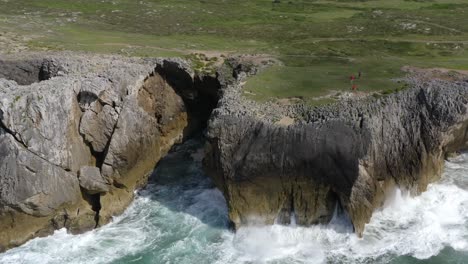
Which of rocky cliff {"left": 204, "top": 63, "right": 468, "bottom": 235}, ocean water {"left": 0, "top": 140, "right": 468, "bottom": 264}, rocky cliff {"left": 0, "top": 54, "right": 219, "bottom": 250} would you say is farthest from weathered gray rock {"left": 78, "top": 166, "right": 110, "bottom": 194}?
rocky cliff {"left": 204, "top": 63, "right": 468, "bottom": 235}

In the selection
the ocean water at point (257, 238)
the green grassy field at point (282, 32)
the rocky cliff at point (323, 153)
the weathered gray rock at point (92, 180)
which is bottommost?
the ocean water at point (257, 238)

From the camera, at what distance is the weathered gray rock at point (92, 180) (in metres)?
39.2

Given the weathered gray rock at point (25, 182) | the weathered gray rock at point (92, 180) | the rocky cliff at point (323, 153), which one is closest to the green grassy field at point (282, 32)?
the rocky cliff at point (323, 153)

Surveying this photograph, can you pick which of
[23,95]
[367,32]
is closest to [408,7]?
[367,32]

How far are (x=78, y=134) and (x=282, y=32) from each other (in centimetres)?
3600

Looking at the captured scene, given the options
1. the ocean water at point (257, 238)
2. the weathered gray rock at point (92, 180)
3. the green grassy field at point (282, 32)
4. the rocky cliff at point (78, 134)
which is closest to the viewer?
the ocean water at point (257, 238)

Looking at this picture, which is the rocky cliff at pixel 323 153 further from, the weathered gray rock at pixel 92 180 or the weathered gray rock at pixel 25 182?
the weathered gray rock at pixel 25 182

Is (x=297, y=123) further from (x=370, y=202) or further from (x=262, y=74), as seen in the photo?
(x=262, y=74)

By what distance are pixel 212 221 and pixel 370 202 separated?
41.2 feet

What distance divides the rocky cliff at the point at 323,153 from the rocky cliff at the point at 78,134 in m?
8.04

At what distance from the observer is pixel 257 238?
3669cm

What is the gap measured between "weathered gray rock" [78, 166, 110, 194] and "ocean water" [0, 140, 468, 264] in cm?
308

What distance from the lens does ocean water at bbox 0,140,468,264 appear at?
115 ft

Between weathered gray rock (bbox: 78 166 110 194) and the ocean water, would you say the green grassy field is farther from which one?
weathered gray rock (bbox: 78 166 110 194)
